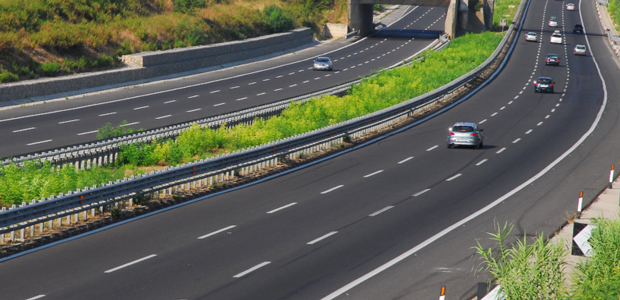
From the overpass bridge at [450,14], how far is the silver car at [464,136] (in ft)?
186

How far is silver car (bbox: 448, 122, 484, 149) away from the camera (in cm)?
3209

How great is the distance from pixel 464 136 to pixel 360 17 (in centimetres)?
6254

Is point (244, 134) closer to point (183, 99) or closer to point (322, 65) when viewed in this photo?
point (183, 99)

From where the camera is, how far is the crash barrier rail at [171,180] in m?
16.5

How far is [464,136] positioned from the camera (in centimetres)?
3209

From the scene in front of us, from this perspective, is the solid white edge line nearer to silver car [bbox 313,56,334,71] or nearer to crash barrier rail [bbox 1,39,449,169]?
crash barrier rail [bbox 1,39,449,169]

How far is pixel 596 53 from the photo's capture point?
8444 centimetres

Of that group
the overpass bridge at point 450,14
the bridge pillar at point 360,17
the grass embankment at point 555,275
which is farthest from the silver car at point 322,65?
the grass embankment at point 555,275

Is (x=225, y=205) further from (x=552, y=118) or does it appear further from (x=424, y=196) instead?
(x=552, y=118)

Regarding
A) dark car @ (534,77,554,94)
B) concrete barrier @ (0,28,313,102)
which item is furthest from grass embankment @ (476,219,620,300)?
dark car @ (534,77,554,94)

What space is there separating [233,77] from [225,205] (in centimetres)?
3663

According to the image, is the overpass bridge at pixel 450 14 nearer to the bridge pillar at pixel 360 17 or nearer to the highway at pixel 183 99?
the bridge pillar at pixel 360 17

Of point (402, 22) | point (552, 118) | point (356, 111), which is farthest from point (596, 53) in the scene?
point (356, 111)

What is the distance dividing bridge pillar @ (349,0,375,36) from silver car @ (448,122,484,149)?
5957cm
